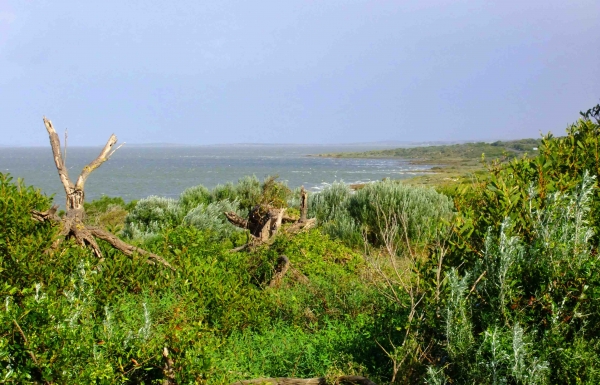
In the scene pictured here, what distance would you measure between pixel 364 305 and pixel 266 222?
368 cm

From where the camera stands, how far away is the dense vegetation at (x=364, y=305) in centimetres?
304

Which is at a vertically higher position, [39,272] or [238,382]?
[39,272]

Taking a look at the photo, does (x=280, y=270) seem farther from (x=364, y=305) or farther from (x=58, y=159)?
(x=58, y=159)

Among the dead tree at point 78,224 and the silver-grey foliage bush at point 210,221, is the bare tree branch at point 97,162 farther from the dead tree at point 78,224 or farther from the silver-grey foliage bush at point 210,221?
the silver-grey foliage bush at point 210,221

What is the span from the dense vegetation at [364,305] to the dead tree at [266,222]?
6.57 feet

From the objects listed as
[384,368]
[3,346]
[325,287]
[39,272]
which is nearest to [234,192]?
[325,287]

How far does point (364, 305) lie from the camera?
616 cm

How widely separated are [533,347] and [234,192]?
1331cm

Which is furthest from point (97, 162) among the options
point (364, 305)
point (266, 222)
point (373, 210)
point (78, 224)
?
point (373, 210)

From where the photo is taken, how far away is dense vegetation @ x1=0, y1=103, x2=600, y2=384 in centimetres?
304

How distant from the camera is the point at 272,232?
9.62 metres

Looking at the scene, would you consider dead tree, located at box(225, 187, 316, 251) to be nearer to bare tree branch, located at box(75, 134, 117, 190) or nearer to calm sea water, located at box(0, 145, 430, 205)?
bare tree branch, located at box(75, 134, 117, 190)

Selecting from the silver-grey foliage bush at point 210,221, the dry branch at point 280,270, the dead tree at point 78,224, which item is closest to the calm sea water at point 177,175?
the silver-grey foliage bush at point 210,221

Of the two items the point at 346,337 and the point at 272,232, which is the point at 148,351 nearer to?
the point at 346,337
